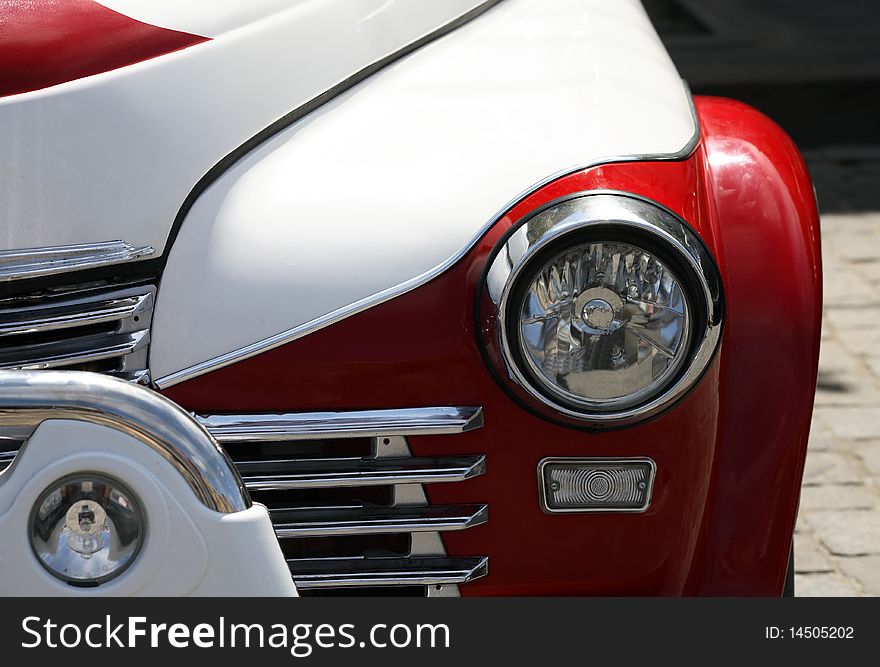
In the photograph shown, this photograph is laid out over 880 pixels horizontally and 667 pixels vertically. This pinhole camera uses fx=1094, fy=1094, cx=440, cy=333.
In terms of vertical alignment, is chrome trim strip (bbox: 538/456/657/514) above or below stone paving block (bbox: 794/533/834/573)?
above

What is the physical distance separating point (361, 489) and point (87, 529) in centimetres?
47

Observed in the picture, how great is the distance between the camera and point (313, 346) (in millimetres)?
1503

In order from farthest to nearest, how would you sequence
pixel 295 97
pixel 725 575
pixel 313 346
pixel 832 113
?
pixel 832 113 < pixel 295 97 < pixel 725 575 < pixel 313 346

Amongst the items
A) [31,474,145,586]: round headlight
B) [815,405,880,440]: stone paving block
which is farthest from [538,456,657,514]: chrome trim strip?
[815,405,880,440]: stone paving block

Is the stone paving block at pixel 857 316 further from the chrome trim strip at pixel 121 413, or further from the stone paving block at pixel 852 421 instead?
the chrome trim strip at pixel 121 413

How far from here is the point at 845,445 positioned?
10.9 ft

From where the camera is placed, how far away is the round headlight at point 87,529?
→ 1.23m

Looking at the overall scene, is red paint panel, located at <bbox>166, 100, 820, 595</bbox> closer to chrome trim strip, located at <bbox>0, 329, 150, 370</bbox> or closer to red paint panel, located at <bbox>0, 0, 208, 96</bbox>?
chrome trim strip, located at <bbox>0, 329, 150, 370</bbox>

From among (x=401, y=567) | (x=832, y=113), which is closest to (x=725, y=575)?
(x=401, y=567)

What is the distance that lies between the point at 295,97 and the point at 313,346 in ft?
1.64

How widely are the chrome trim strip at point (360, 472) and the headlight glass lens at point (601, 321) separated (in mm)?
174

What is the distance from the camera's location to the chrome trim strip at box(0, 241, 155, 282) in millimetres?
1533
